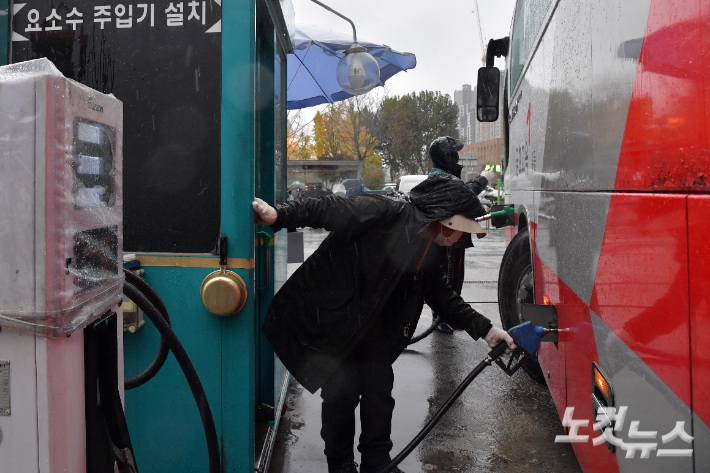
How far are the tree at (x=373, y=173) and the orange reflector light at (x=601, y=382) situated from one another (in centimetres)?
4570

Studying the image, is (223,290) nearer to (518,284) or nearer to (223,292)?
(223,292)

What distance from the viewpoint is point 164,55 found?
241cm

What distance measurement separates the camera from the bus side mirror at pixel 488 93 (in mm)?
5734

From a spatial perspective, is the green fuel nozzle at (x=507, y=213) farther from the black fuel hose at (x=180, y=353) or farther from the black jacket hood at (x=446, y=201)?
the black fuel hose at (x=180, y=353)

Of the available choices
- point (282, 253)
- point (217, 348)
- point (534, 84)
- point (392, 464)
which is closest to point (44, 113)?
point (217, 348)

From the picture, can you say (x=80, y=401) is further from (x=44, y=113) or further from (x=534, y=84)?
(x=534, y=84)

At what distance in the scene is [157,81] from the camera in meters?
2.42

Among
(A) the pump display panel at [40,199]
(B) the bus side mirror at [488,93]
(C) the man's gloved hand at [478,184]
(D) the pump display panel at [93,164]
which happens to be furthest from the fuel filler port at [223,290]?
(C) the man's gloved hand at [478,184]

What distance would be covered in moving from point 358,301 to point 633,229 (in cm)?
148

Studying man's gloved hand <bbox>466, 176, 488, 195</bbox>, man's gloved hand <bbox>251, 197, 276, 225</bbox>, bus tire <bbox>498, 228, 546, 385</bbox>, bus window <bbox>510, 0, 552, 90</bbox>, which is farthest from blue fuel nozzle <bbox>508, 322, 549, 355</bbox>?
man's gloved hand <bbox>466, 176, 488, 195</bbox>

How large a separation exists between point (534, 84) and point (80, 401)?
3.03 m

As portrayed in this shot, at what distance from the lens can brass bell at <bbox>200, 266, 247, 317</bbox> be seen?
7.74 feet

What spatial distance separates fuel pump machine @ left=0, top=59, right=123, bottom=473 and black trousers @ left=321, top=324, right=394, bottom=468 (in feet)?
4.88

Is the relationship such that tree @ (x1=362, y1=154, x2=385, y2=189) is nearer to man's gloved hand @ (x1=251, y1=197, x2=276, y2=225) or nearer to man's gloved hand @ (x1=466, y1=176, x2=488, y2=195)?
man's gloved hand @ (x1=466, y1=176, x2=488, y2=195)
